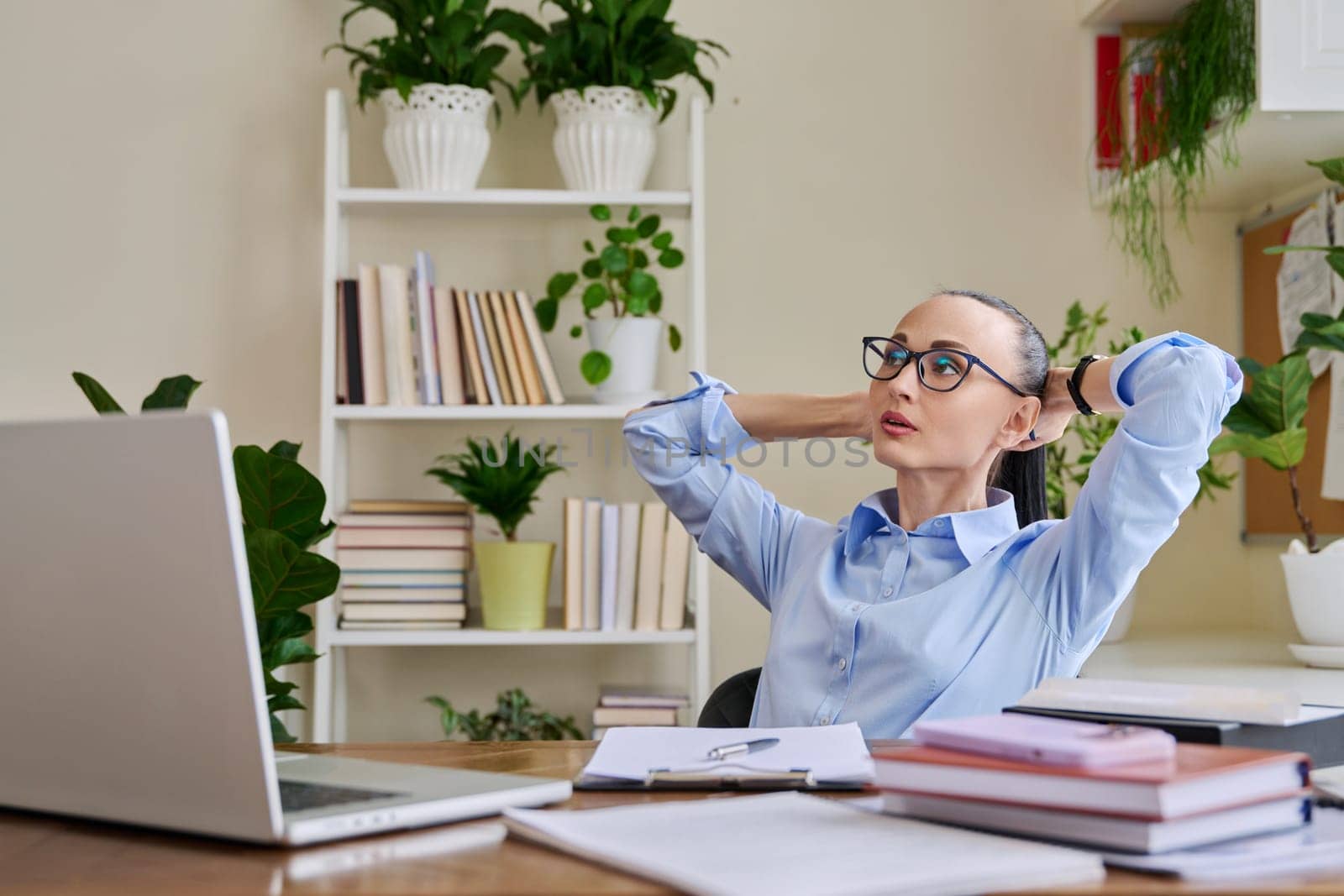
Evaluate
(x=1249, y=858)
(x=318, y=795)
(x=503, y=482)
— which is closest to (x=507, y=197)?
(x=503, y=482)

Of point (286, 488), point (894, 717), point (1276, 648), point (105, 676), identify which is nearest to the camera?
point (105, 676)

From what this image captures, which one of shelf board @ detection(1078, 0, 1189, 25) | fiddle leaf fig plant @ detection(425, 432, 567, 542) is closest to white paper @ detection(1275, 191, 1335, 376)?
shelf board @ detection(1078, 0, 1189, 25)

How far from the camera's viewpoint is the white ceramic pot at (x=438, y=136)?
2.51 m

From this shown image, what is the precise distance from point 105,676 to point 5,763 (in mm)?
172

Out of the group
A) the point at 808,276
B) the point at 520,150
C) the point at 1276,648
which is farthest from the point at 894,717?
the point at 520,150

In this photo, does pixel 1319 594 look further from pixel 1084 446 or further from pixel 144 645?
pixel 144 645

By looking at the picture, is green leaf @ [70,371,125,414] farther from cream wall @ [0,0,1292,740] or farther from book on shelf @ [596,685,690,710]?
book on shelf @ [596,685,690,710]

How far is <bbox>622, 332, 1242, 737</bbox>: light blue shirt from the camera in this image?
1.38 m

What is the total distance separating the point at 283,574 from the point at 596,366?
0.76 meters

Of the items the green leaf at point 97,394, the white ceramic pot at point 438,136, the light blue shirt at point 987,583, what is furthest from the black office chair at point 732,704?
the white ceramic pot at point 438,136

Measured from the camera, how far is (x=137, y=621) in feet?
2.41

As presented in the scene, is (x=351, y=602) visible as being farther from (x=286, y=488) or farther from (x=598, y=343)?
(x=598, y=343)

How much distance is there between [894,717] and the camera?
1462 mm

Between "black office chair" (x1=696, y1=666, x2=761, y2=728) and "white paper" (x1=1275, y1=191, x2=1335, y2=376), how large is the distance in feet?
4.54
